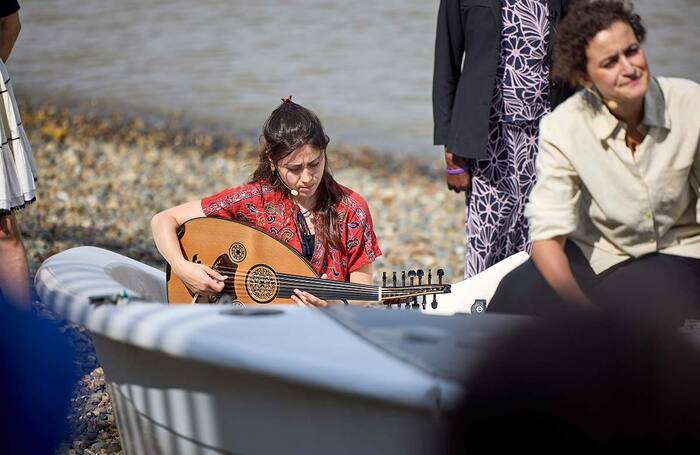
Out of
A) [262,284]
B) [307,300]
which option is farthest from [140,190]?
[307,300]

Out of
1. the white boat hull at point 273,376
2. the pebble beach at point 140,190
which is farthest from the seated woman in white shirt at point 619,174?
the pebble beach at point 140,190

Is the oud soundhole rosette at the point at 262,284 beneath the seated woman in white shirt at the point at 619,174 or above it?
beneath

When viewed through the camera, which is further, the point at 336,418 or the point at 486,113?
the point at 486,113

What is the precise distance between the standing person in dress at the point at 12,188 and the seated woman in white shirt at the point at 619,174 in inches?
82.9

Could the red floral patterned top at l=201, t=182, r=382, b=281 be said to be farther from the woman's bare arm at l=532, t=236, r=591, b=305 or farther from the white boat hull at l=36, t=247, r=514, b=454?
the woman's bare arm at l=532, t=236, r=591, b=305

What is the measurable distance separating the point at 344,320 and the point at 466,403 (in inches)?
49.7

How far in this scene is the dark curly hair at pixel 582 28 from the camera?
3107 millimetres

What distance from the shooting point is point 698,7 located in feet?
53.6

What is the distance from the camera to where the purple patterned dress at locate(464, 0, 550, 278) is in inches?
172

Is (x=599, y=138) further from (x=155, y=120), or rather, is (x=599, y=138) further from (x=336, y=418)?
(x=155, y=120)

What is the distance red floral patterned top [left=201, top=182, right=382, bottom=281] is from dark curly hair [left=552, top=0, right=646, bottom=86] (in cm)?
122

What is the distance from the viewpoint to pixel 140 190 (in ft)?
33.1

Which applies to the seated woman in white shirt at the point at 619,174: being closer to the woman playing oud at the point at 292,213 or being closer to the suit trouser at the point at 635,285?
the suit trouser at the point at 635,285

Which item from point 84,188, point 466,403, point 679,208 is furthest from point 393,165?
point 466,403
